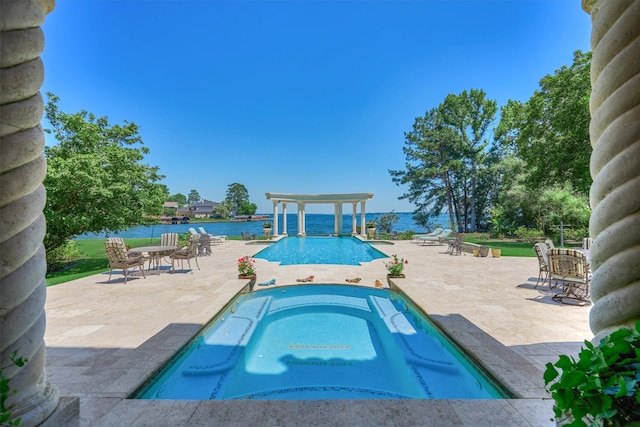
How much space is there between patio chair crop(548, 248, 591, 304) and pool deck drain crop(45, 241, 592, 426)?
44 cm

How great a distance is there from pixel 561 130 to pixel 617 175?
65.7ft

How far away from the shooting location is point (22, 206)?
5.42ft

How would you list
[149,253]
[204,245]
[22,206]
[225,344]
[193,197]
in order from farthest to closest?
[193,197] < [204,245] < [149,253] < [225,344] < [22,206]

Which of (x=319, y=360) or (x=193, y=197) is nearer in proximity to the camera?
(x=319, y=360)

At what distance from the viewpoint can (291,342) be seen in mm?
4906

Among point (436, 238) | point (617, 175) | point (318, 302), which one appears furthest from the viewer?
point (436, 238)

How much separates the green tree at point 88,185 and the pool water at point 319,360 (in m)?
8.06

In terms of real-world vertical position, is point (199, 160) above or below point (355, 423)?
above

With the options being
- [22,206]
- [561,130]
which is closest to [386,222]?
[561,130]

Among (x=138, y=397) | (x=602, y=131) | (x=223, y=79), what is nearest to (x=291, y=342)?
(x=138, y=397)

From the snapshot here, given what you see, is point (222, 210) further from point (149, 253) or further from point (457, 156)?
point (149, 253)

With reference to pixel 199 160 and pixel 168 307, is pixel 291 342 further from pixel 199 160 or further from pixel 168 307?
pixel 199 160

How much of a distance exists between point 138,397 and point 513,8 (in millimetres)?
11586

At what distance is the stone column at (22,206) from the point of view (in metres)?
1.58
